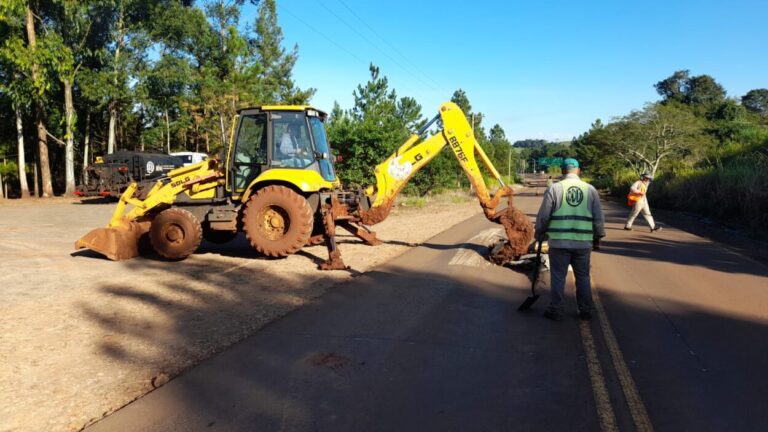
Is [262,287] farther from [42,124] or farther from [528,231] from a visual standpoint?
[42,124]

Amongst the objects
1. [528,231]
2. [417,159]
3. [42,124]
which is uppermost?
[42,124]

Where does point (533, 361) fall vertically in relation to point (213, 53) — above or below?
below

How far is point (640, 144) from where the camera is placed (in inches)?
1738

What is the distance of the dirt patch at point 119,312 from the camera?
423cm

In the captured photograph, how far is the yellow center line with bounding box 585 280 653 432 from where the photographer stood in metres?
3.68

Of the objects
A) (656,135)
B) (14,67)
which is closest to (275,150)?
(14,67)

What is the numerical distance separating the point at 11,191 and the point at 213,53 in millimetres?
16036

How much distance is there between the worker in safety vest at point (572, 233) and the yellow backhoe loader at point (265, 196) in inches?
134

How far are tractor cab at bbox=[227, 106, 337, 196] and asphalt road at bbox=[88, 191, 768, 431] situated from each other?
3049 millimetres

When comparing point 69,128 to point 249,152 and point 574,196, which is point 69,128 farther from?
point 574,196

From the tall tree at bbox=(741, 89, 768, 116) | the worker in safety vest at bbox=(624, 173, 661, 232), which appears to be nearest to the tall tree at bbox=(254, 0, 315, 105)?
the worker in safety vest at bbox=(624, 173, 661, 232)

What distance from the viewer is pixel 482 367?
4.68 metres

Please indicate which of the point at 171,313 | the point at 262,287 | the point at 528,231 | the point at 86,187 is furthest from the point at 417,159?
the point at 86,187

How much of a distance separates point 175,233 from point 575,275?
7.32m
